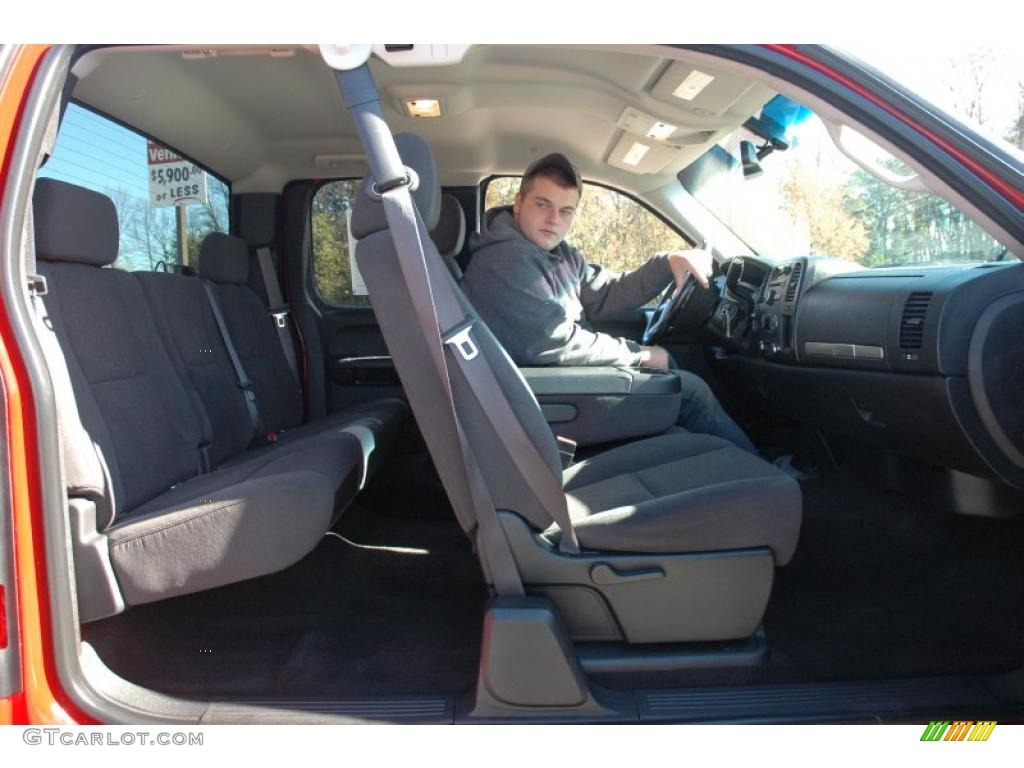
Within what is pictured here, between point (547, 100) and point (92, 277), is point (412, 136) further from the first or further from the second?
point (547, 100)

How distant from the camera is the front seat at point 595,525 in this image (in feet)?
5.39

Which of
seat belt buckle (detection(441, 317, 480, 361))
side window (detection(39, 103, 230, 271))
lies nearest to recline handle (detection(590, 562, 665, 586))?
seat belt buckle (detection(441, 317, 480, 361))

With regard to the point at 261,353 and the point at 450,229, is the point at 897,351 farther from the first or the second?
the point at 261,353

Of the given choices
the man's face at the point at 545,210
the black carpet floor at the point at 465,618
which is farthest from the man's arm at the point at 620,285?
the black carpet floor at the point at 465,618

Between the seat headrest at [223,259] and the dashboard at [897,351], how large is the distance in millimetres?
1924

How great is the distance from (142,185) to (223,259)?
46 cm

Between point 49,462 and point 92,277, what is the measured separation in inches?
34.3

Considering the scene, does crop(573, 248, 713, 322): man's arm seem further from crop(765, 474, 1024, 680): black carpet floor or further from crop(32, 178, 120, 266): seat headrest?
crop(32, 178, 120, 266): seat headrest

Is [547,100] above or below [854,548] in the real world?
above

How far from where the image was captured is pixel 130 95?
269cm

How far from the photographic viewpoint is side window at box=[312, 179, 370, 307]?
381 centimetres

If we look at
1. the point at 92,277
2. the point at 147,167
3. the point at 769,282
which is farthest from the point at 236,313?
the point at 769,282

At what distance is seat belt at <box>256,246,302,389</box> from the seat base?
234 cm
